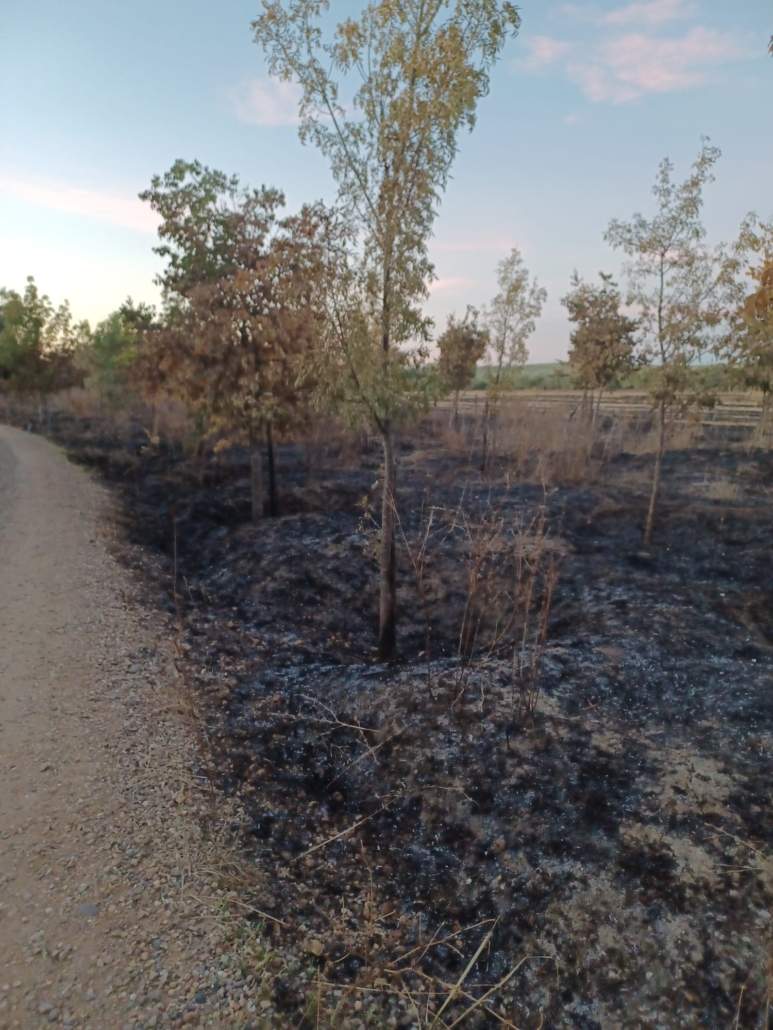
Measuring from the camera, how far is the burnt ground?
3.39m

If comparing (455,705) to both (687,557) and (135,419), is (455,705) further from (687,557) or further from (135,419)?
(135,419)

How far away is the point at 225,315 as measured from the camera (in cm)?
1055

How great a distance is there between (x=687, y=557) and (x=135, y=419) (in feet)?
94.1

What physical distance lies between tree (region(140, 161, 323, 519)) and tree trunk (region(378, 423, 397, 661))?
4.82 metres

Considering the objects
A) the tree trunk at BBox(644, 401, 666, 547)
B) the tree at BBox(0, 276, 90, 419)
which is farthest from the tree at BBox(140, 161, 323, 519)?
the tree at BBox(0, 276, 90, 419)

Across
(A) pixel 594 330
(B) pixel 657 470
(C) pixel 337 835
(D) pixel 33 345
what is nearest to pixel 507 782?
(C) pixel 337 835

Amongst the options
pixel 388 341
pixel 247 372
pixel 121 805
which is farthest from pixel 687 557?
pixel 121 805

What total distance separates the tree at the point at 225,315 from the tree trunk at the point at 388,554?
15.8ft

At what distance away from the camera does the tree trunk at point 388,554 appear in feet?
20.2

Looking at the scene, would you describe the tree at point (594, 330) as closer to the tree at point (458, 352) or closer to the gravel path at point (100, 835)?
the tree at point (458, 352)

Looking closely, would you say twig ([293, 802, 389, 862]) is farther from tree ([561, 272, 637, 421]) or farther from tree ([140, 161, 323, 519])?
tree ([561, 272, 637, 421])

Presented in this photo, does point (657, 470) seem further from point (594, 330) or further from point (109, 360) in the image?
point (109, 360)

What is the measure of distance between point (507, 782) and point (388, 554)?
8.56 ft

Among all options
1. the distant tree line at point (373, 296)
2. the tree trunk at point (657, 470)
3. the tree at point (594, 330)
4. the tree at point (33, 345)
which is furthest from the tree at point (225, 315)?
the tree at point (33, 345)
